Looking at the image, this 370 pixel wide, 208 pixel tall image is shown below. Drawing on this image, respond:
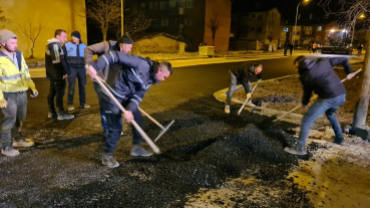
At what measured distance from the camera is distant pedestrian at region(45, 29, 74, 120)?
580 centimetres

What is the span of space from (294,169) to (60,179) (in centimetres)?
306

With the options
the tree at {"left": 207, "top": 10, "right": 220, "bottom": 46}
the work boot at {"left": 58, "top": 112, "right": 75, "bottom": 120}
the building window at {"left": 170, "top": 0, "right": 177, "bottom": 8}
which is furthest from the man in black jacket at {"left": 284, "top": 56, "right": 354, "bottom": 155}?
the building window at {"left": 170, "top": 0, "right": 177, "bottom": 8}

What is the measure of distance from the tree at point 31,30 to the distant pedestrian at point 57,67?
14402 mm

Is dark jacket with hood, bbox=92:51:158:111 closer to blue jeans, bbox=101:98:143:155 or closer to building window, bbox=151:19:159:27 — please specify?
blue jeans, bbox=101:98:143:155

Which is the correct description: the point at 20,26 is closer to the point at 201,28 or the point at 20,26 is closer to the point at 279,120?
the point at 279,120

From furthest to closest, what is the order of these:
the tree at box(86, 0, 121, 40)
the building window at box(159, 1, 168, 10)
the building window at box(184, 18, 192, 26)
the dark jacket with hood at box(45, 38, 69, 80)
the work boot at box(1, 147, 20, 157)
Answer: the building window at box(159, 1, 168, 10), the building window at box(184, 18, 192, 26), the tree at box(86, 0, 121, 40), the dark jacket with hood at box(45, 38, 69, 80), the work boot at box(1, 147, 20, 157)

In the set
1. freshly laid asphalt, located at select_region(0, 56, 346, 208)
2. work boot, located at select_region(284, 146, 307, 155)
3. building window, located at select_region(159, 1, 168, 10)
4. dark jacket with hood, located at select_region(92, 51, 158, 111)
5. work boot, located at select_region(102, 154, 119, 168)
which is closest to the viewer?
freshly laid asphalt, located at select_region(0, 56, 346, 208)

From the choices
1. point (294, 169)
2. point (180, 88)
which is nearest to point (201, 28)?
point (180, 88)

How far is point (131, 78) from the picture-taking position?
149 inches

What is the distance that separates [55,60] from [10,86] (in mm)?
1822

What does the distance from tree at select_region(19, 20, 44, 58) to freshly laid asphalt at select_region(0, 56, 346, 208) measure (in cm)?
1370

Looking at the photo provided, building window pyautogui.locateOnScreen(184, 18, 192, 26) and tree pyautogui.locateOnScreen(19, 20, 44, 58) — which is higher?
building window pyautogui.locateOnScreen(184, 18, 192, 26)

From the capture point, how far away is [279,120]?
6512 millimetres

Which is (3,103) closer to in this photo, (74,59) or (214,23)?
(74,59)
